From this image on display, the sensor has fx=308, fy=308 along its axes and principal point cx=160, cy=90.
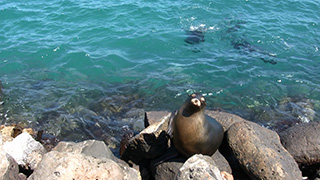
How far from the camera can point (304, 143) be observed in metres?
6.34

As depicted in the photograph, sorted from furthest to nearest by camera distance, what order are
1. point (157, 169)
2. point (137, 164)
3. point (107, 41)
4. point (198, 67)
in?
point (107, 41) < point (198, 67) < point (137, 164) < point (157, 169)

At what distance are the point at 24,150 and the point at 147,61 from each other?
7.00m

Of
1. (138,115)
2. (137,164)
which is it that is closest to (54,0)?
(138,115)

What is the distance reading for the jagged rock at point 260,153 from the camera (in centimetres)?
539

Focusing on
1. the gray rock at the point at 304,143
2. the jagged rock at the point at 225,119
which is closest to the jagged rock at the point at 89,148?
the jagged rock at the point at 225,119

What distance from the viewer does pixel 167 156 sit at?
6117 mm

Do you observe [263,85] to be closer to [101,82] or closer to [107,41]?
[101,82]

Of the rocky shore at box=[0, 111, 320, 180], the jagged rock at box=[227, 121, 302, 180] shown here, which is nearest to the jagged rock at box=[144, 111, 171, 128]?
the rocky shore at box=[0, 111, 320, 180]

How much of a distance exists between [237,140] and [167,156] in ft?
4.60

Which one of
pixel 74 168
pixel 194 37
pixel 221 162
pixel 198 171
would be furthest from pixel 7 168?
pixel 194 37

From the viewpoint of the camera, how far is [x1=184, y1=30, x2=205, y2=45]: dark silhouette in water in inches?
530

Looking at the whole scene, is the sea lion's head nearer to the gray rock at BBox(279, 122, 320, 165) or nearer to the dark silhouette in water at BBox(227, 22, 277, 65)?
the gray rock at BBox(279, 122, 320, 165)

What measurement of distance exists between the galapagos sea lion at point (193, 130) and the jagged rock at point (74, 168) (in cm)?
141

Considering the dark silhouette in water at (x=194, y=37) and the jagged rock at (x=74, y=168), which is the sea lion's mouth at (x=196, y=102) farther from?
the dark silhouette in water at (x=194, y=37)
